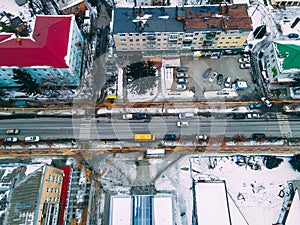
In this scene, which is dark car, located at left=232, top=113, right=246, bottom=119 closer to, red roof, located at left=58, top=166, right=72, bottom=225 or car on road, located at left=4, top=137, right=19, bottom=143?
red roof, located at left=58, top=166, right=72, bottom=225

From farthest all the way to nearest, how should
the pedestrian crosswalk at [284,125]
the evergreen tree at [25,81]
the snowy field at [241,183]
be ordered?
the pedestrian crosswalk at [284,125] < the evergreen tree at [25,81] < the snowy field at [241,183]

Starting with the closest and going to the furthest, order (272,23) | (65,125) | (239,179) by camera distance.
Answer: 1. (239,179)
2. (65,125)
3. (272,23)

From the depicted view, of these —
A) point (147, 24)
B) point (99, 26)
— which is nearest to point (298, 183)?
point (147, 24)

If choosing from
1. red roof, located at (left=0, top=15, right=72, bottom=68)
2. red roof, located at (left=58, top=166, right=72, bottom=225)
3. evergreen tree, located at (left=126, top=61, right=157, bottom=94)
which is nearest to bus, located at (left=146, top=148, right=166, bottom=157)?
evergreen tree, located at (left=126, top=61, right=157, bottom=94)

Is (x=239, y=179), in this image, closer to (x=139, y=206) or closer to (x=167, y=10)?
(x=139, y=206)

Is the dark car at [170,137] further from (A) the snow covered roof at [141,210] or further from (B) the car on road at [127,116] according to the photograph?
(A) the snow covered roof at [141,210]

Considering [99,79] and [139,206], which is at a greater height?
[99,79]

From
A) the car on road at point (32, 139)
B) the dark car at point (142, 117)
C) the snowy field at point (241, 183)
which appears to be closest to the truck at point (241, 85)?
the snowy field at point (241, 183)

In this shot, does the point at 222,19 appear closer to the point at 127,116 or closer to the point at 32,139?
the point at 127,116
